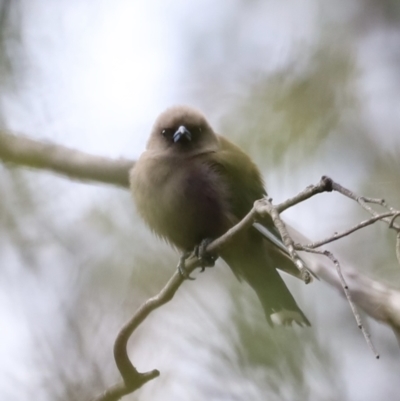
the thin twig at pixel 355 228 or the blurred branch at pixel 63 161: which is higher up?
the blurred branch at pixel 63 161

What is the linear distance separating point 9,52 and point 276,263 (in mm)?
2322

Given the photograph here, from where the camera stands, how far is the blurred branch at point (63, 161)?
5.49 meters

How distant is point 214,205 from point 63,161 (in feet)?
5.27

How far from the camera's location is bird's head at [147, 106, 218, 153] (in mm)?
4914

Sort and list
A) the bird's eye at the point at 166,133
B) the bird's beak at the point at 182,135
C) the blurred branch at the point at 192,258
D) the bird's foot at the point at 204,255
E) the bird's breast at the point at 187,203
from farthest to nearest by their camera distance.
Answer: the bird's eye at the point at 166,133 < the bird's beak at the point at 182,135 < the bird's breast at the point at 187,203 < the bird's foot at the point at 204,255 < the blurred branch at the point at 192,258

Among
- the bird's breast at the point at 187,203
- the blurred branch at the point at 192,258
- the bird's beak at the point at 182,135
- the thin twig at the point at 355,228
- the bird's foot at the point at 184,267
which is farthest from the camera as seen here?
the bird's beak at the point at 182,135

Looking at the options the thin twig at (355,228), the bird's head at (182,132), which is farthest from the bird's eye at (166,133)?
the thin twig at (355,228)

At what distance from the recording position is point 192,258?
4465 mm

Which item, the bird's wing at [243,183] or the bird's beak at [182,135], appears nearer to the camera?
the bird's wing at [243,183]

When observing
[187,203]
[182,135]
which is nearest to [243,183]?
[187,203]

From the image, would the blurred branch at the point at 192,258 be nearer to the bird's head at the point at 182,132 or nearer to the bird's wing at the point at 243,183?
the bird's wing at the point at 243,183

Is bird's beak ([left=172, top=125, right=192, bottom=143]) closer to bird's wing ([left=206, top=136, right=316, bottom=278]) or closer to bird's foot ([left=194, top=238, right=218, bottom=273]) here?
bird's wing ([left=206, top=136, right=316, bottom=278])

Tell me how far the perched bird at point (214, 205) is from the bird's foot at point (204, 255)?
86 millimetres

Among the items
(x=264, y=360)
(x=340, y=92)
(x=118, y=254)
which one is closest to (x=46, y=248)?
(x=118, y=254)
